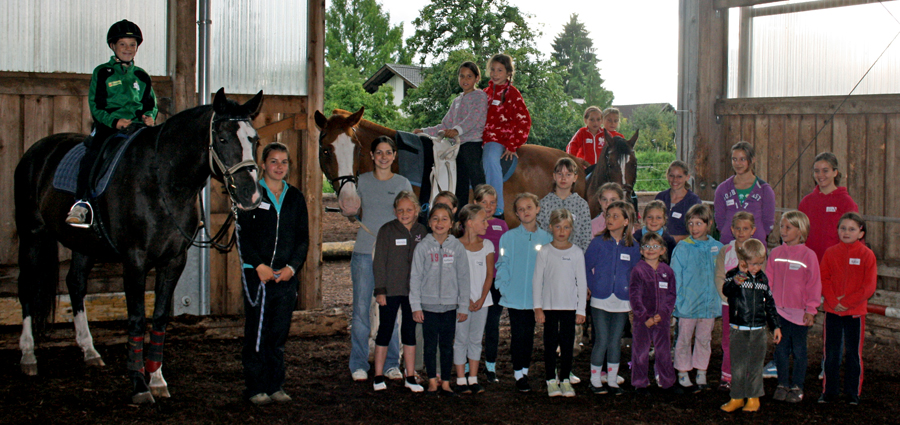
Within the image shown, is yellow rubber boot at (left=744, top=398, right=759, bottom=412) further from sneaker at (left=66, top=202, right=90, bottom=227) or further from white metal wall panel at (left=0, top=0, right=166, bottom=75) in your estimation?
white metal wall panel at (left=0, top=0, right=166, bottom=75)

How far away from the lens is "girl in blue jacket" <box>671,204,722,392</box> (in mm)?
4828

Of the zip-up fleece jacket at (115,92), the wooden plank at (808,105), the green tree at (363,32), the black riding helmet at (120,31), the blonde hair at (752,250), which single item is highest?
the green tree at (363,32)

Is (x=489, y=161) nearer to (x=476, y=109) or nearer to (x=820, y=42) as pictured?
(x=476, y=109)

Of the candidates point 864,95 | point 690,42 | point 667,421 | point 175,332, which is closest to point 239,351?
point 175,332

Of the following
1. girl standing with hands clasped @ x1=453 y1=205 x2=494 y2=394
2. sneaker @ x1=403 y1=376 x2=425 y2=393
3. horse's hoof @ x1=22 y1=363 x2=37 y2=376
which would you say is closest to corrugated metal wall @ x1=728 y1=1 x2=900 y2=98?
girl standing with hands clasped @ x1=453 y1=205 x2=494 y2=394

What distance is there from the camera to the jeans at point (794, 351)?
4652mm

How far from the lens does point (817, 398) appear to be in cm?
471

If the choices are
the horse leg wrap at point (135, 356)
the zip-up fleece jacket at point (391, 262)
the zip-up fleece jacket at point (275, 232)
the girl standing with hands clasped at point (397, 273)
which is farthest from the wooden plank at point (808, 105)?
the horse leg wrap at point (135, 356)

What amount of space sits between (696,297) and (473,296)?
1.55 metres

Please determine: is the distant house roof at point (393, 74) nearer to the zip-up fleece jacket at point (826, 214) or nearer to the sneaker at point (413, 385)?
the zip-up fleece jacket at point (826, 214)

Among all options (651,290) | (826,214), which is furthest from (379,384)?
(826,214)

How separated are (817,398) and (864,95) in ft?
13.0

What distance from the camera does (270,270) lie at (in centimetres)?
425

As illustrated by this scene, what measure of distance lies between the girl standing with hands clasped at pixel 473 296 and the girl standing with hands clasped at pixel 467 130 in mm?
1257
